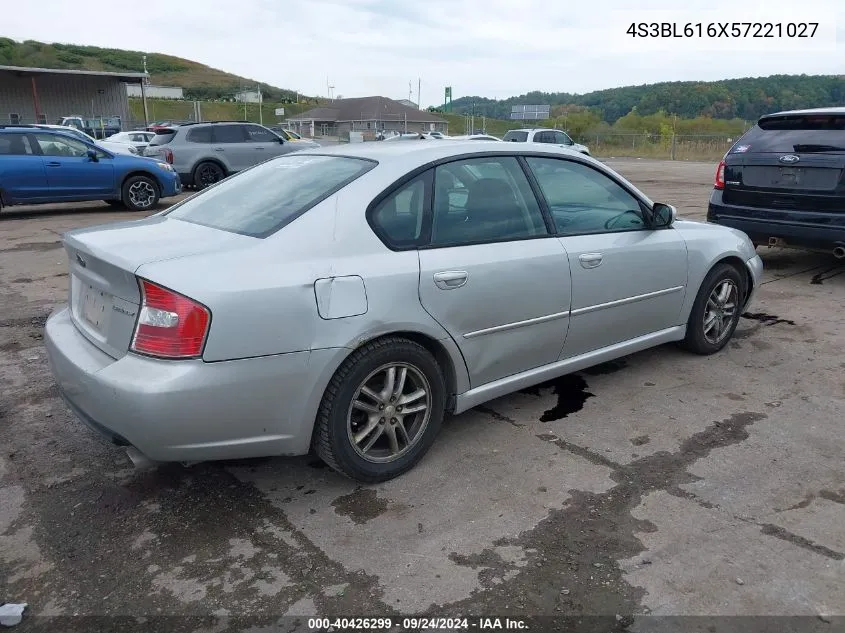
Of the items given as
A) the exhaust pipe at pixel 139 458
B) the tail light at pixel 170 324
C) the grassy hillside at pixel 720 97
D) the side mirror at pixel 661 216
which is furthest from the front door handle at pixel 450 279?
the grassy hillside at pixel 720 97

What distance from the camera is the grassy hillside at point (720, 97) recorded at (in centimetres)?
4009

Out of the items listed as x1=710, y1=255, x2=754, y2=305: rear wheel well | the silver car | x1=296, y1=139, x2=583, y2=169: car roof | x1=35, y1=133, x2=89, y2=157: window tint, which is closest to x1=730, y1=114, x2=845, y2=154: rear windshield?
x1=710, y1=255, x2=754, y2=305: rear wheel well

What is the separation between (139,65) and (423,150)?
14592 centimetres

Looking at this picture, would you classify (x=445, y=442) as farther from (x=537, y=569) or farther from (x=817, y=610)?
(x=817, y=610)

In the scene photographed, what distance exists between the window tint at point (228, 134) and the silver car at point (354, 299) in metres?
12.7

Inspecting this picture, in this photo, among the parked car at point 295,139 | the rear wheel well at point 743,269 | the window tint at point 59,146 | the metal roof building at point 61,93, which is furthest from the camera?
the metal roof building at point 61,93

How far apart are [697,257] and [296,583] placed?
3335 mm

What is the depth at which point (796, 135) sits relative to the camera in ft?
22.0

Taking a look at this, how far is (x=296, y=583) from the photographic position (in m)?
2.51

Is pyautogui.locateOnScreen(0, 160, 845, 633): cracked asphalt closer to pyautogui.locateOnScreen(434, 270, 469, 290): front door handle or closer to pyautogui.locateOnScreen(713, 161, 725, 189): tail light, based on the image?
pyautogui.locateOnScreen(434, 270, 469, 290): front door handle

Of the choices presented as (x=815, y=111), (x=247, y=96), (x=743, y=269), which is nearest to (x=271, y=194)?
(x=743, y=269)

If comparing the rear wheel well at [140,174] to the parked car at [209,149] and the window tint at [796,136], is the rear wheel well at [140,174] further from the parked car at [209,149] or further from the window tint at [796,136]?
the window tint at [796,136]

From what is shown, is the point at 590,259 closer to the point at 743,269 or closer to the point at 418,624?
the point at 743,269

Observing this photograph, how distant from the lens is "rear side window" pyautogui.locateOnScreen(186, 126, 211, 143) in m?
15.6
